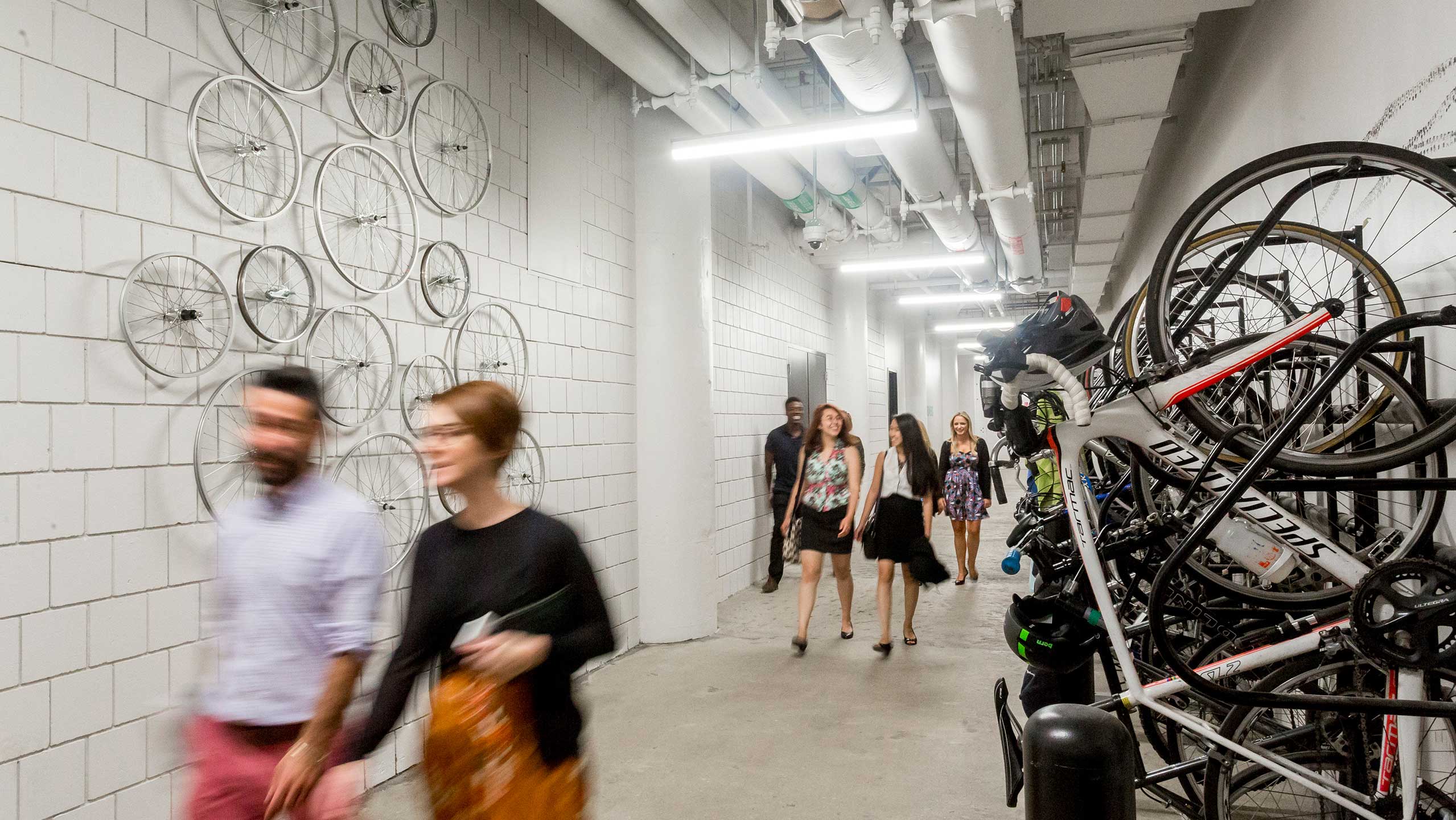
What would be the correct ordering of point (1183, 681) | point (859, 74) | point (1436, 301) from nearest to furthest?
Result: point (1183, 681) < point (1436, 301) < point (859, 74)

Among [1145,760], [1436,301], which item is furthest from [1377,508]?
[1145,760]

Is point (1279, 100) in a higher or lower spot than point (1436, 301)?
higher

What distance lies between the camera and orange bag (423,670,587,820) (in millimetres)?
1349

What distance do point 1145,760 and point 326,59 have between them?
4.16 meters

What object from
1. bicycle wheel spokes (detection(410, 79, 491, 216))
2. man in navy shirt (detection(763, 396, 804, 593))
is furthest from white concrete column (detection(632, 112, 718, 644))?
man in navy shirt (detection(763, 396, 804, 593))

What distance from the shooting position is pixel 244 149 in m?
2.88

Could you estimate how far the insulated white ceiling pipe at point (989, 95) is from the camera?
12.0 feet

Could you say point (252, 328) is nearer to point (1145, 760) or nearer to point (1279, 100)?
point (1145, 760)

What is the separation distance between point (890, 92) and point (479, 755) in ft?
12.5

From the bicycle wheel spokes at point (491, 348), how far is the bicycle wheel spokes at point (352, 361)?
1.37ft

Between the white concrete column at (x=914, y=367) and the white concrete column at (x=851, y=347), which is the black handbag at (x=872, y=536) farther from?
the white concrete column at (x=914, y=367)

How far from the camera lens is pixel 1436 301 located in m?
2.31

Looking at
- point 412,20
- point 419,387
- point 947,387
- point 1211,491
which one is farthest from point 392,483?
point 947,387

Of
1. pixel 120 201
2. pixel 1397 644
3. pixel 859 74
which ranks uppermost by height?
pixel 859 74
